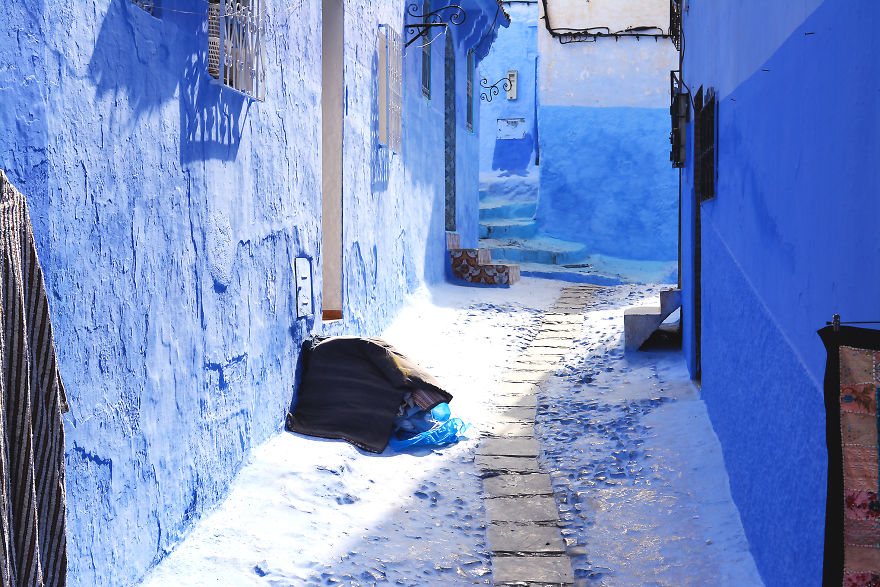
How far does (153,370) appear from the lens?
12.9 feet

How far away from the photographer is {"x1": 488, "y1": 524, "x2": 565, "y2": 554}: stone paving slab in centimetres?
479

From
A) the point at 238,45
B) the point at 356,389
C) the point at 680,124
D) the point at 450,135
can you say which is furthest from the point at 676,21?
the point at 238,45

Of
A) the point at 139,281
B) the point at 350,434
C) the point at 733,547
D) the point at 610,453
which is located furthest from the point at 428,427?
the point at 139,281

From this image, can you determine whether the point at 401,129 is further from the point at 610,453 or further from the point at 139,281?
the point at 139,281

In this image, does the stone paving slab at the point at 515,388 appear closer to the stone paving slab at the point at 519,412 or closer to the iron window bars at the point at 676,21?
the stone paving slab at the point at 519,412

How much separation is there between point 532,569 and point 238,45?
127 inches

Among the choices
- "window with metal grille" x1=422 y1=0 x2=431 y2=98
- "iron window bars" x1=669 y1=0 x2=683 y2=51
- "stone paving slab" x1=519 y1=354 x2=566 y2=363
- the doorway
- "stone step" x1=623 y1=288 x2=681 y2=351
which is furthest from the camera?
the doorway

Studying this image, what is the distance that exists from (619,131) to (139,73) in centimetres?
1543

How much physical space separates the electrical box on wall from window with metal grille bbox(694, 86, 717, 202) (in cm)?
291

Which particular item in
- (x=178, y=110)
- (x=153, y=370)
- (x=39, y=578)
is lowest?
(x=39, y=578)

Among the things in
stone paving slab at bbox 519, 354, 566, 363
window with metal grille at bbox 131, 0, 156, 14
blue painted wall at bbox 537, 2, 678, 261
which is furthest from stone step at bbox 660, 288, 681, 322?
blue painted wall at bbox 537, 2, 678, 261

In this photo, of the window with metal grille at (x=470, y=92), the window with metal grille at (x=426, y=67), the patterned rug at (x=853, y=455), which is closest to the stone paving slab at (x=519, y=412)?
the patterned rug at (x=853, y=455)

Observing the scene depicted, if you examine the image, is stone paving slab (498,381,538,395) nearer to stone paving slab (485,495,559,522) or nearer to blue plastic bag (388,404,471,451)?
blue plastic bag (388,404,471,451)

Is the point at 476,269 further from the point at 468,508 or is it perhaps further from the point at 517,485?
the point at 468,508
